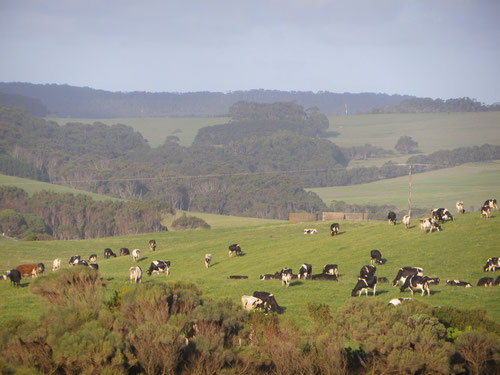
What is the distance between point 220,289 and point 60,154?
165 meters

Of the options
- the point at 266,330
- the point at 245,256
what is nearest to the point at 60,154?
the point at 245,256

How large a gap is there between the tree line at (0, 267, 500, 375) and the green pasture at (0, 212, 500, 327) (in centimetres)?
222

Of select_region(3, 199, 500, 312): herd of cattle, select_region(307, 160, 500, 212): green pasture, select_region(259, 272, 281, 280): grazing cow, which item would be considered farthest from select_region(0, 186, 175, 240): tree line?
select_region(259, 272, 281, 280): grazing cow

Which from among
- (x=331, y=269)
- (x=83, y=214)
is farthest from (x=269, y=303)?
(x=83, y=214)

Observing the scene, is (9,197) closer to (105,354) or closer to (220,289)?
(220,289)

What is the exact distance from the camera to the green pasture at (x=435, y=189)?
416ft

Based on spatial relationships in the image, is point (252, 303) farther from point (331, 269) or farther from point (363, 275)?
point (331, 269)

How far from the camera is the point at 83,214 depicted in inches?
4643

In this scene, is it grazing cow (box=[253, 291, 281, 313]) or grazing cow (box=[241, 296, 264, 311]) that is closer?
grazing cow (box=[253, 291, 281, 313])

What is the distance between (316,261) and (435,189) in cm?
11156

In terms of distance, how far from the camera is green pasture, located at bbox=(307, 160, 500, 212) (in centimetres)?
12688

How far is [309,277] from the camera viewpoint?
3148 cm

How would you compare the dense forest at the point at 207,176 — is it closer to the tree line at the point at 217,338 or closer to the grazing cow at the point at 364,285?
the grazing cow at the point at 364,285

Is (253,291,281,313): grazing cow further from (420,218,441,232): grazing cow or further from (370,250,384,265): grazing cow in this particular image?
(420,218,441,232): grazing cow
